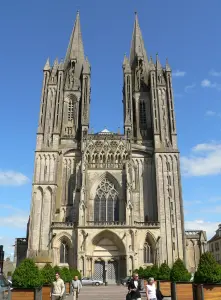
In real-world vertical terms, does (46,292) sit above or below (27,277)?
below

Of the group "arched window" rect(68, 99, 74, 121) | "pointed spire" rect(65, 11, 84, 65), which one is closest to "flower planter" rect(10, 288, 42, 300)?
"arched window" rect(68, 99, 74, 121)

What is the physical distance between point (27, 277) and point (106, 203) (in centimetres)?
2460

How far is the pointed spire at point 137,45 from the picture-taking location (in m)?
52.2

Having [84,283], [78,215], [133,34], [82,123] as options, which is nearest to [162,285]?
[84,283]

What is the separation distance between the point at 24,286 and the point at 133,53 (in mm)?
44888

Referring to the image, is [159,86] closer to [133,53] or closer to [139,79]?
[139,79]

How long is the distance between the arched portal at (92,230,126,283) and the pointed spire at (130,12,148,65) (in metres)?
28.0

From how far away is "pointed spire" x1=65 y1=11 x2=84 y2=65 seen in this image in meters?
51.3

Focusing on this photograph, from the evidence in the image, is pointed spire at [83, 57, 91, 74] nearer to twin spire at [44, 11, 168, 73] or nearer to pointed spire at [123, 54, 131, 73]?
twin spire at [44, 11, 168, 73]

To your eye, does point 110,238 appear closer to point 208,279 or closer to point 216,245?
point 208,279

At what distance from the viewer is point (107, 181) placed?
132 feet

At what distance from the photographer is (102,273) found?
37.1 metres

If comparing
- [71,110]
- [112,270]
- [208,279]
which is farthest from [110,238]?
[208,279]

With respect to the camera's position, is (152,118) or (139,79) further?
(139,79)
